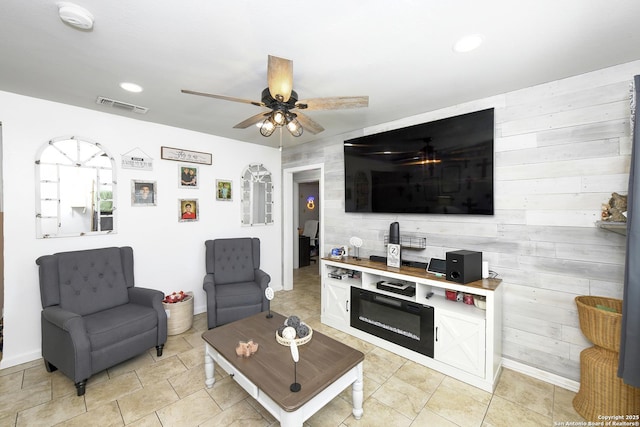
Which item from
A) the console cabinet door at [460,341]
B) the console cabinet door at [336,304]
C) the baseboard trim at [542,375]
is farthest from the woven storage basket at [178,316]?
the baseboard trim at [542,375]

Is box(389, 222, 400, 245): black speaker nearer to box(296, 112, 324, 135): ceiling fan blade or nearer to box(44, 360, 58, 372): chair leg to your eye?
box(296, 112, 324, 135): ceiling fan blade

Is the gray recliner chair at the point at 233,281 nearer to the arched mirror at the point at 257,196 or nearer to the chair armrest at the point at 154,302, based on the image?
the chair armrest at the point at 154,302

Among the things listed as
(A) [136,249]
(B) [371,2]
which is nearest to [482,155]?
(B) [371,2]

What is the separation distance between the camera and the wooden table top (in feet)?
4.92

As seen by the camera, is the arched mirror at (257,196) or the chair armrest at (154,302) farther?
the arched mirror at (257,196)

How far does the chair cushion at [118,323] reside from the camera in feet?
7.05

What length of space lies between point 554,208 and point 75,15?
11.6ft

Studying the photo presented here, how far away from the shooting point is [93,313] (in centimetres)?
250

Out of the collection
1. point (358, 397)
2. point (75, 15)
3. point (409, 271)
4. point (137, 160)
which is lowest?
point (358, 397)

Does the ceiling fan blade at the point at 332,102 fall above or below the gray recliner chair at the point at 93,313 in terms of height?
above

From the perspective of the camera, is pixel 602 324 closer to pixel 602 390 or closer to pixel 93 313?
pixel 602 390

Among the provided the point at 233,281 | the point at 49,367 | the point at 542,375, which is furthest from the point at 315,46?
the point at 49,367

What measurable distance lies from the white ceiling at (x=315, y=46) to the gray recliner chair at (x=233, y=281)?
1949 millimetres

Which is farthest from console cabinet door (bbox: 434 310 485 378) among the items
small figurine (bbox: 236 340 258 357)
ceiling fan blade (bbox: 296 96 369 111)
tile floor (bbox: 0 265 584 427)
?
ceiling fan blade (bbox: 296 96 369 111)
